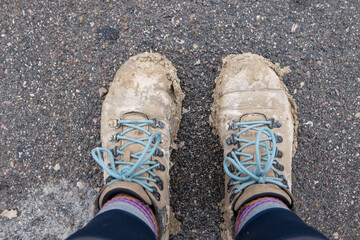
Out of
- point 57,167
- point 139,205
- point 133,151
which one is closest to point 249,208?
point 139,205

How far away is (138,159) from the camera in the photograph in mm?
1497

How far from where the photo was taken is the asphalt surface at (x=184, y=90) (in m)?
1.68

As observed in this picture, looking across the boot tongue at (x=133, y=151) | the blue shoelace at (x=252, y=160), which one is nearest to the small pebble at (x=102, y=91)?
the boot tongue at (x=133, y=151)

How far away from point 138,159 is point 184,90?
0.53m

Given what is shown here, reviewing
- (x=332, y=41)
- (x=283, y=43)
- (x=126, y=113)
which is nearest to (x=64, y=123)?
(x=126, y=113)

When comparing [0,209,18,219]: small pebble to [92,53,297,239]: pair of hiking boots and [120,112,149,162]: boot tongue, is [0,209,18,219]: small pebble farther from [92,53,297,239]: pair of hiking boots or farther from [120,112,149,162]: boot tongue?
[120,112,149,162]: boot tongue

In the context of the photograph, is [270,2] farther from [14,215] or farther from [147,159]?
[14,215]

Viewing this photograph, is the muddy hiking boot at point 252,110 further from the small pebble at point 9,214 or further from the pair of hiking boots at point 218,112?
the small pebble at point 9,214

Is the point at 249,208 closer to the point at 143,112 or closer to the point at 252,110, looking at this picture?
the point at 252,110

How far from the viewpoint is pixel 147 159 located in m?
1.41

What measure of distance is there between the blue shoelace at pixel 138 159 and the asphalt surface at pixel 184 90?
21cm

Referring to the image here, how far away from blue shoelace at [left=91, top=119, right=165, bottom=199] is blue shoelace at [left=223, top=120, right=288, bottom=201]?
41cm

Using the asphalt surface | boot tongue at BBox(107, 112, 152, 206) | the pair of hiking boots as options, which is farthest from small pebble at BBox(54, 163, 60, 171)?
boot tongue at BBox(107, 112, 152, 206)

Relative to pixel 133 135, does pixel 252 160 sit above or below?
below
